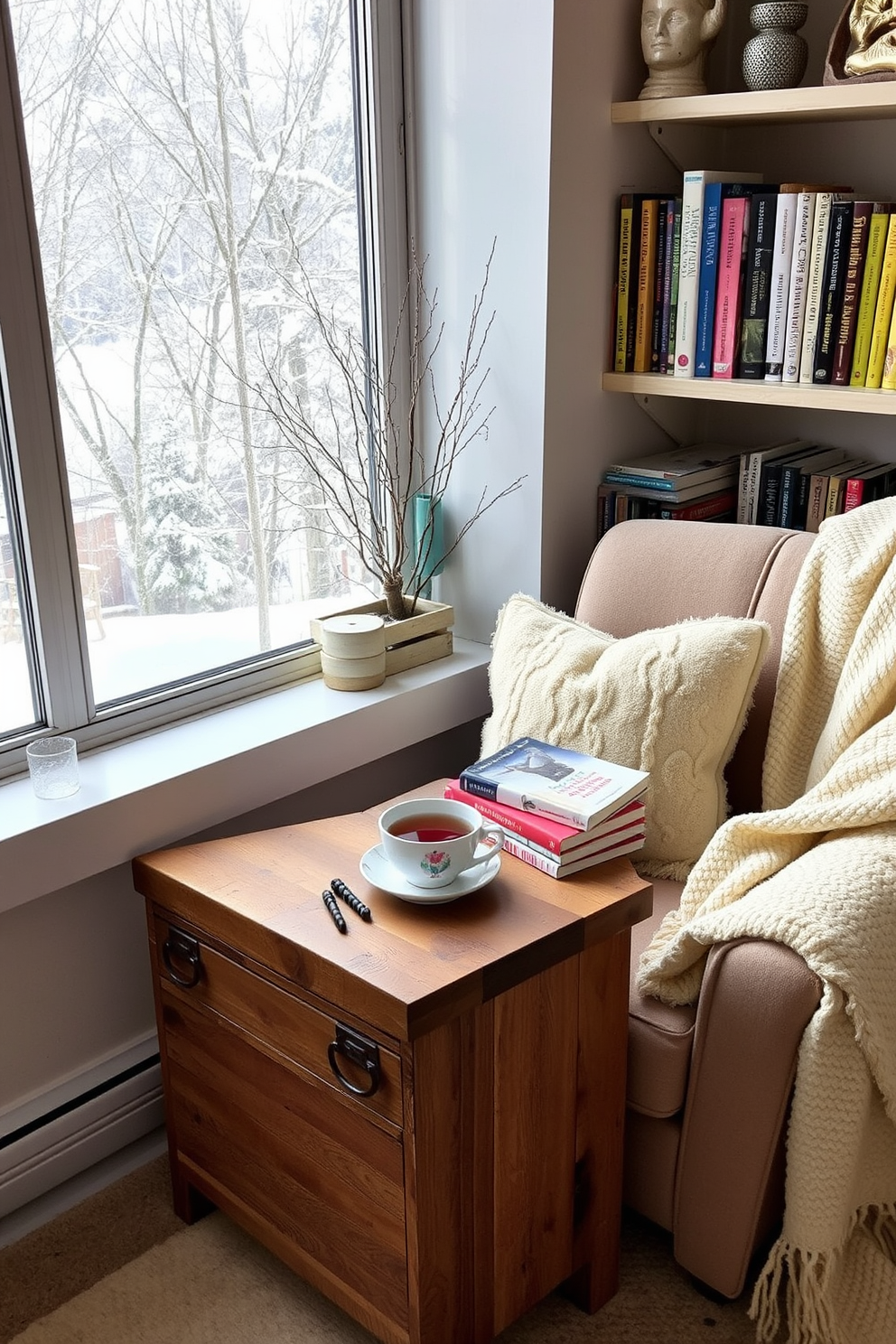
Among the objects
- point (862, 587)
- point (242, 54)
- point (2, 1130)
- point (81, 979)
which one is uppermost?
point (242, 54)

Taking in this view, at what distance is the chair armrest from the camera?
1359 mm

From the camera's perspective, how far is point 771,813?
1552 millimetres

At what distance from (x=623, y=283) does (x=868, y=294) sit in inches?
16.5

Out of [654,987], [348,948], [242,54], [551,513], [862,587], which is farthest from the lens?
[551,513]

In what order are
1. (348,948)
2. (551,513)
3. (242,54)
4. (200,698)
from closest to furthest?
(348,948), (242,54), (200,698), (551,513)

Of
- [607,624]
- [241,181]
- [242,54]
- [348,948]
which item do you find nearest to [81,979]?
[348,948]

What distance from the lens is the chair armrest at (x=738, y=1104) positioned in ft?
4.46

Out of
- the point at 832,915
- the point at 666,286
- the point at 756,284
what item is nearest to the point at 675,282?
the point at 666,286

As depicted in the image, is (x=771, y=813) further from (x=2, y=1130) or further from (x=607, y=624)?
(x=2, y=1130)

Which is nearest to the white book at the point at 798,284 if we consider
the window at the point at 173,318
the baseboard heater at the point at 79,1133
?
the window at the point at 173,318

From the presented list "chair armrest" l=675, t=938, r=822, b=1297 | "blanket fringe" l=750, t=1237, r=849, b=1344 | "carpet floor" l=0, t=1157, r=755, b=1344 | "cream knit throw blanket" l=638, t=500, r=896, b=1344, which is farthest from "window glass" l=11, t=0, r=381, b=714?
"blanket fringe" l=750, t=1237, r=849, b=1344

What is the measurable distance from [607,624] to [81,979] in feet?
3.15

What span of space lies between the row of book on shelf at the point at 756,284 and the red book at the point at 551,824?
83 centimetres

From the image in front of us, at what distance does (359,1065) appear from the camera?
51.9 inches
